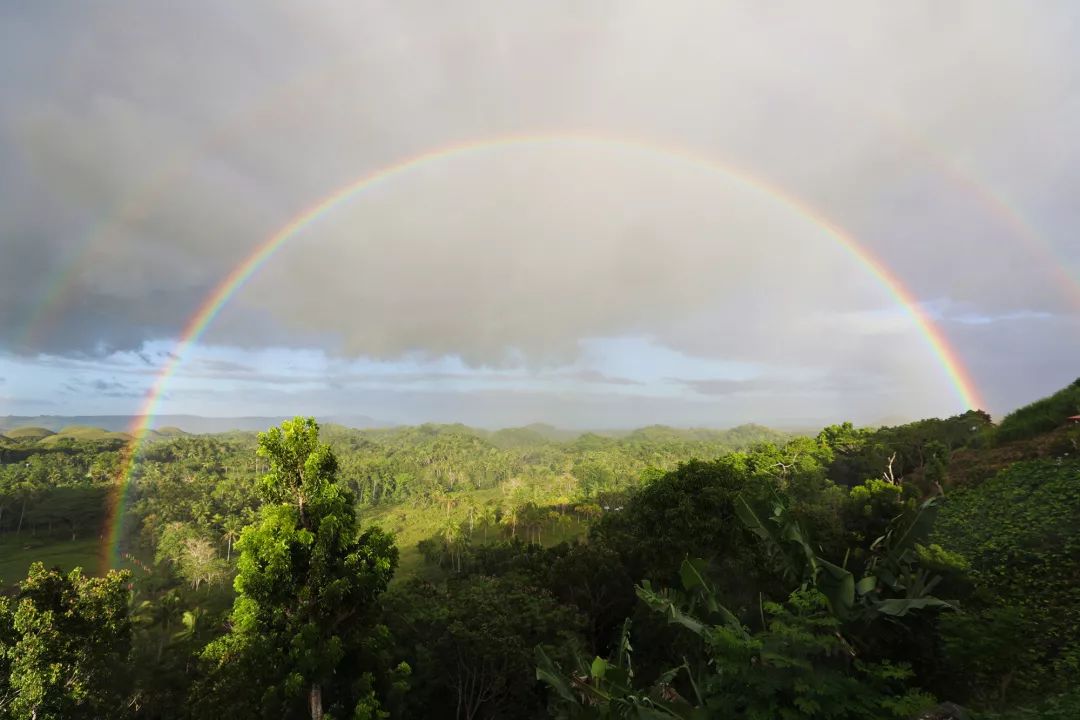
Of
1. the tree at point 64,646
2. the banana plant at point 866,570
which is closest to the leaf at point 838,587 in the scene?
the banana plant at point 866,570

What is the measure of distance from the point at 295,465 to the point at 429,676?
387 inches

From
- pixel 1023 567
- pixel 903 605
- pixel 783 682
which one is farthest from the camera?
pixel 1023 567

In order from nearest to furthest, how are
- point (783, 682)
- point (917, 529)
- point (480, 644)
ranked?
point (783, 682) < point (917, 529) < point (480, 644)

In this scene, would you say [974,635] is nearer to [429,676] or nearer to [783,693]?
[783,693]

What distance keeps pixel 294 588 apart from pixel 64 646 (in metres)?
7.57

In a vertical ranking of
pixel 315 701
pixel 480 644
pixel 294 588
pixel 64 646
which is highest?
pixel 294 588

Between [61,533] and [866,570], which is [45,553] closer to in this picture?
[61,533]

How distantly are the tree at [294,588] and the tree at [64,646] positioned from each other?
3.40 meters

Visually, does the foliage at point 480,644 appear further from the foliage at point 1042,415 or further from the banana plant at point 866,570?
the foliage at point 1042,415

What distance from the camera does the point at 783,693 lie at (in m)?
7.62

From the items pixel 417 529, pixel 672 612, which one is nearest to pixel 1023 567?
pixel 672 612

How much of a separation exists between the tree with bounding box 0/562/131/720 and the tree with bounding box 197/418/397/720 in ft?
11.1

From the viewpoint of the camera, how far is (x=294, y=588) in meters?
13.6

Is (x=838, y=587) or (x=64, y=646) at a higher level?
(x=838, y=587)
